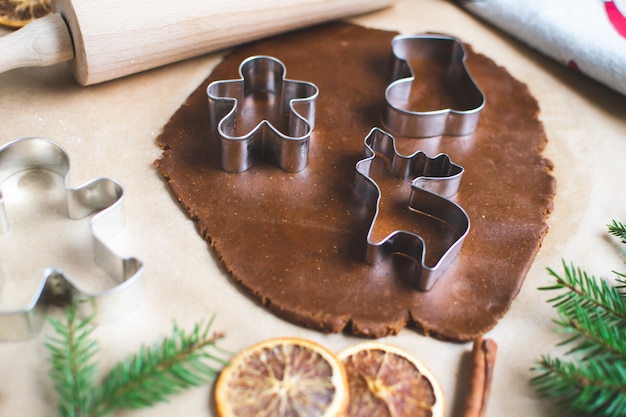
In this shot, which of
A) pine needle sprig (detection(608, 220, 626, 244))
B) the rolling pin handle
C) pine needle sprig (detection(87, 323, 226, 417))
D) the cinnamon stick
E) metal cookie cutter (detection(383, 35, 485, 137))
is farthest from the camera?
metal cookie cutter (detection(383, 35, 485, 137))

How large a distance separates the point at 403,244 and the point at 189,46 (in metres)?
0.94

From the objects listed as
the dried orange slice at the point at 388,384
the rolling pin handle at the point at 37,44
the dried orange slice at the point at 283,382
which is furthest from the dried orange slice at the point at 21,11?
the dried orange slice at the point at 388,384

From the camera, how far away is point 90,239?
5.14 ft

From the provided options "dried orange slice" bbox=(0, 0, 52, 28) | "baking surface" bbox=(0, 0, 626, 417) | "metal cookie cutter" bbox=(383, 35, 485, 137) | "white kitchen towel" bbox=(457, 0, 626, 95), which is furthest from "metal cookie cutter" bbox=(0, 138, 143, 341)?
"white kitchen towel" bbox=(457, 0, 626, 95)

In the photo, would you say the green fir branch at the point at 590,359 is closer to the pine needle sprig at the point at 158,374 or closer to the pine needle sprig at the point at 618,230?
the pine needle sprig at the point at 618,230

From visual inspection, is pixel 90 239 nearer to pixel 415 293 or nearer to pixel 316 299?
pixel 316 299

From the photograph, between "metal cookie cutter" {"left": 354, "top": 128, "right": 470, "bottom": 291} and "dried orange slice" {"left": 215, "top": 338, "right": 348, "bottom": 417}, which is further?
"metal cookie cutter" {"left": 354, "top": 128, "right": 470, "bottom": 291}

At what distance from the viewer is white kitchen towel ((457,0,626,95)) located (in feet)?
7.01

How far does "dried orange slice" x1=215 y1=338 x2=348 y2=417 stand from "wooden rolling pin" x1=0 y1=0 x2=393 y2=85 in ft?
3.26

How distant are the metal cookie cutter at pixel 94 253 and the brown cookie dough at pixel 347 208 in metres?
0.20

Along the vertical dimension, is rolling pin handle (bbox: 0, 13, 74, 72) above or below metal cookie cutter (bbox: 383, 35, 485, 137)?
above

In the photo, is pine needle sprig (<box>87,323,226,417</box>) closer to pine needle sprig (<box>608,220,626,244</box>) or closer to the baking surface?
→ the baking surface

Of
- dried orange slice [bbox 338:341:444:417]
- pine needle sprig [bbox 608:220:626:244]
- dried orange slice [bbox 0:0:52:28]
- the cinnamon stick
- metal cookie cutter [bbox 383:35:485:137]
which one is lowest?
the cinnamon stick

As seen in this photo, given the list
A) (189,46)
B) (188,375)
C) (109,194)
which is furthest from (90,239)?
(189,46)
